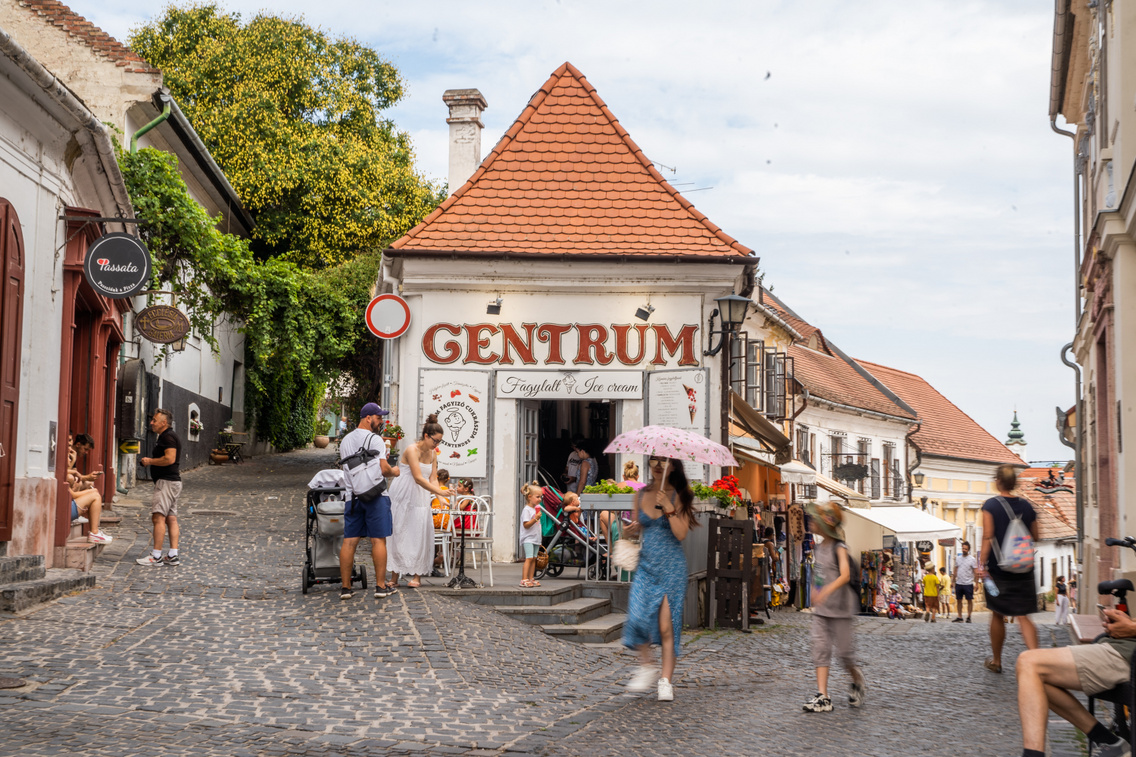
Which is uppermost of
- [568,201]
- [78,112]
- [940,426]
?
[568,201]

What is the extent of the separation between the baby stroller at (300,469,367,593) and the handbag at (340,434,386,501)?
0.67m

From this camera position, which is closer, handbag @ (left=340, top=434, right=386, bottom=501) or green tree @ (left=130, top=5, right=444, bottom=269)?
handbag @ (left=340, top=434, right=386, bottom=501)

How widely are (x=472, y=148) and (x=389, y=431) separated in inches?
357

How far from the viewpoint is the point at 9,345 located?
1065 centimetres

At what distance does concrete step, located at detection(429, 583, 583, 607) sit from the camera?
11.7m

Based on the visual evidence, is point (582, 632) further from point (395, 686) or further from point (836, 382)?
point (836, 382)

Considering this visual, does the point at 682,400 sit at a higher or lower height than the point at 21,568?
higher

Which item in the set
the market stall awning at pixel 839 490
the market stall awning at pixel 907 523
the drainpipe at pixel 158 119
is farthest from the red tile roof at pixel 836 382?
the drainpipe at pixel 158 119

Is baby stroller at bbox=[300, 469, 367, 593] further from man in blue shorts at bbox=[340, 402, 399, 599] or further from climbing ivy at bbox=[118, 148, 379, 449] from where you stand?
climbing ivy at bbox=[118, 148, 379, 449]

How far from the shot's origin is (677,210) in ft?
58.2

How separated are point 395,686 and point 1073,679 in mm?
4409

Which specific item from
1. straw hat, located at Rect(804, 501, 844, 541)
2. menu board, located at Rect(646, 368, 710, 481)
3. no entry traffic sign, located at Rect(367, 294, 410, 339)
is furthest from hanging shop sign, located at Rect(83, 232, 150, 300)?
straw hat, located at Rect(804, 501, 844, 541)

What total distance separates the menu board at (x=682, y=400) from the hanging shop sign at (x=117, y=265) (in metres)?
7.23

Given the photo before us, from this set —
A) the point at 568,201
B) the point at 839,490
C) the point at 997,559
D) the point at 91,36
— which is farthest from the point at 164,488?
the point at 839,490
